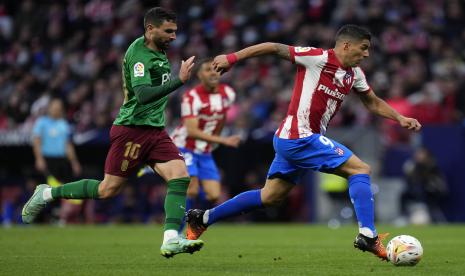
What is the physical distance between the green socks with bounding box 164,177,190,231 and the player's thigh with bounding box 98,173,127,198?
56 centimetres

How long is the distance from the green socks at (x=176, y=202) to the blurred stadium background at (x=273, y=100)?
10167mm

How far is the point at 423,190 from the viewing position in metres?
18.7

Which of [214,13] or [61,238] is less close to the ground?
[214,13]

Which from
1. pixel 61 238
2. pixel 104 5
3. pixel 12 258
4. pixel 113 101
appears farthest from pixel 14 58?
pixel 12 258

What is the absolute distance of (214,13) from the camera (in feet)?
83.7

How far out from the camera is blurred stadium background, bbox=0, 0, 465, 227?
19.0m

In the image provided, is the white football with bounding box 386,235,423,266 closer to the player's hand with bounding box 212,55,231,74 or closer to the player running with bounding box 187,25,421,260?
the player running with bounding box 187,25,421,260

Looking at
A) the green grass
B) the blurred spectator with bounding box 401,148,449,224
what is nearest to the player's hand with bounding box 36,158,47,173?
the green grass

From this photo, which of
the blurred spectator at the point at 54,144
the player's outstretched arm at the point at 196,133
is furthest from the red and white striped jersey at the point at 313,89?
the blurred spectator at the point at 54,144

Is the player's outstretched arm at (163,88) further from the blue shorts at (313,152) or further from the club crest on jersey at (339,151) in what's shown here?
the club crest on jersey at (339,151)

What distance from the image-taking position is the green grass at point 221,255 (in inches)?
319

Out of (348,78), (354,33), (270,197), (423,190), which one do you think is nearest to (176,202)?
(270,197)

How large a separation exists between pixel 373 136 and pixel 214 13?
792 cm

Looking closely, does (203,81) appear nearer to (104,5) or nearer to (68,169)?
(68,169)
